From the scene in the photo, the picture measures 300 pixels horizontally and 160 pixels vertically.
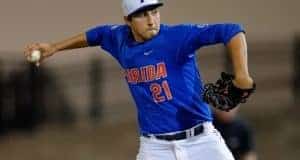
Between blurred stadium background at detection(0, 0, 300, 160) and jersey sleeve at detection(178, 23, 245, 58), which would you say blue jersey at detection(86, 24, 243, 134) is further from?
blurred stadium background at detection(0, 0, 300, 160)

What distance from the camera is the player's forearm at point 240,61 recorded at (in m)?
6.69

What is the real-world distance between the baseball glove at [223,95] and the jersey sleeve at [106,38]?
2.69 ft

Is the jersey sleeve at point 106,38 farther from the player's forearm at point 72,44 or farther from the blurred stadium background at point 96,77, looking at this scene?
the blurred stadium background at point 96,77

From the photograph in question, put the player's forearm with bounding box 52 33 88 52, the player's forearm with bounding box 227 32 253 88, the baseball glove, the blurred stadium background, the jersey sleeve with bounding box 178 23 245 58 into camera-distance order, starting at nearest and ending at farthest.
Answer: the player's forearm with bounding box 227 32 253 88, the jersey sleeve with bounding box 178 23 245 58, the baseball glove, the player's forearm with bounding box 52 33 88 52, the blurred stadium background

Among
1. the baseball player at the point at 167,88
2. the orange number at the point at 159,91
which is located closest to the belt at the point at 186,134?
the baseball player at the point at 167,88

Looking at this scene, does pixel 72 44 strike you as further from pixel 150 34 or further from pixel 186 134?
pixel 186 134

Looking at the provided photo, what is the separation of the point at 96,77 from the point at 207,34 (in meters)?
9.56

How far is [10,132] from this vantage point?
1573 cm

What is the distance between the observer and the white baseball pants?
727 cm

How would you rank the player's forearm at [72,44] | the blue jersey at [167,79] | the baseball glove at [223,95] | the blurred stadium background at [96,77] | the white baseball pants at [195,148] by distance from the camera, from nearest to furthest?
the baseball glove at [223,95] < the blue jersey at [167,79] < the white baseball pants at [195,148] < the player's forearm at [72,44] < the blurred stadium background at [96,77]

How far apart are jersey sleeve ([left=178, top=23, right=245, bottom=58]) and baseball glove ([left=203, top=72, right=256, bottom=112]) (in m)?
0.23

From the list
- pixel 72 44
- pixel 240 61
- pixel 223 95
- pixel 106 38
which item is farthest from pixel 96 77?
pixel 240 61

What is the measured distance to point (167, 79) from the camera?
7.23 m

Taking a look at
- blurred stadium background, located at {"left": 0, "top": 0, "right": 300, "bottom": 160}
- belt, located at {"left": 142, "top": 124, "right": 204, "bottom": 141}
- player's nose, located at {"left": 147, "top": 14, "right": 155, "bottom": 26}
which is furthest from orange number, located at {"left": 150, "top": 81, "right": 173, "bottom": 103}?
blurred stadium background, located at {"left": 0, "top": 0, "right": 300, "bottom": 160}
